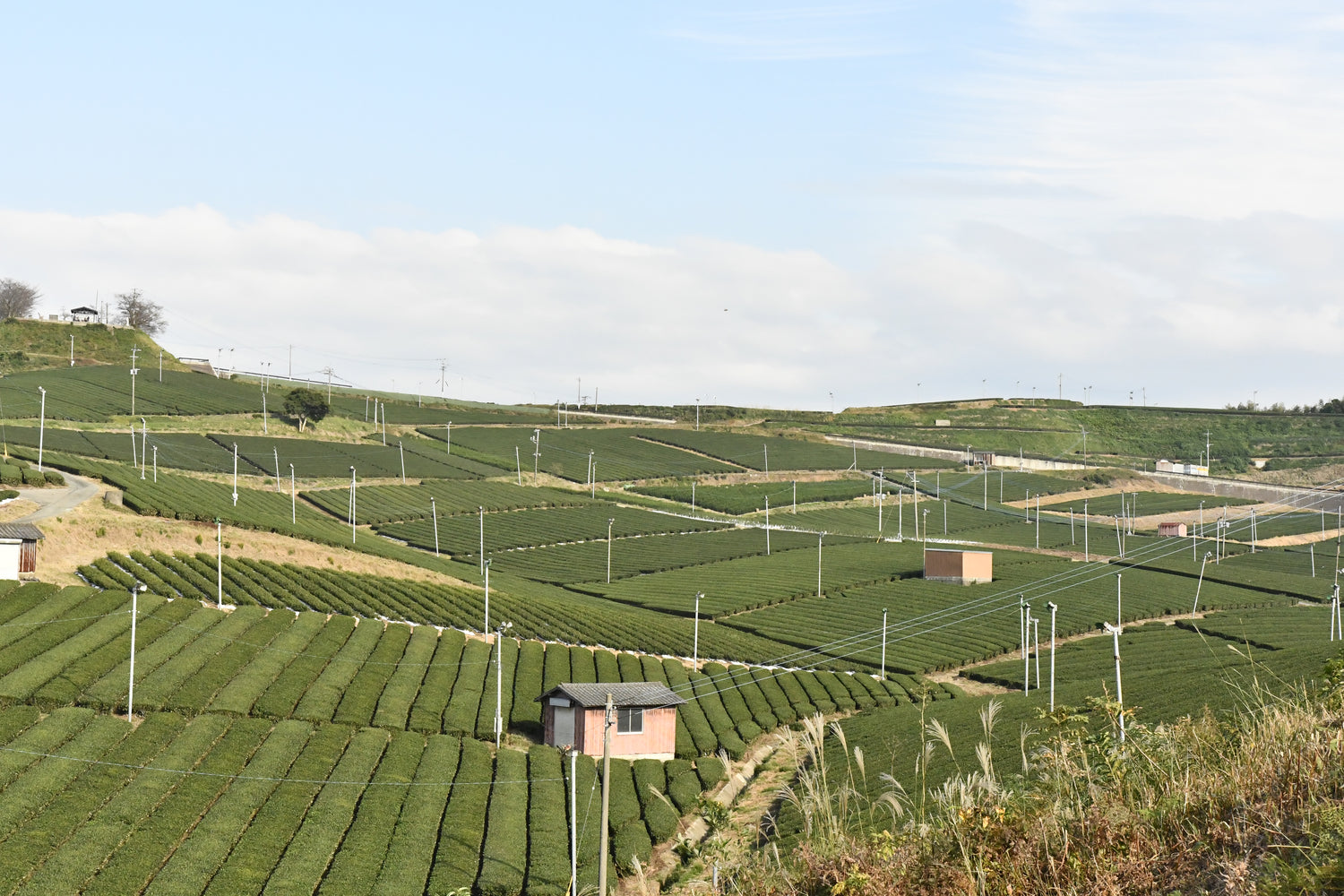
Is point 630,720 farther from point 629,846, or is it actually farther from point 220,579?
point 220,579

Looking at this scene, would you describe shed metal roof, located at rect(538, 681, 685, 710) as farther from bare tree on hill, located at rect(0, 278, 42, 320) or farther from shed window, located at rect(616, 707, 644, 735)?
bare tree on hill, located at rect(0, 278, 42, 320)

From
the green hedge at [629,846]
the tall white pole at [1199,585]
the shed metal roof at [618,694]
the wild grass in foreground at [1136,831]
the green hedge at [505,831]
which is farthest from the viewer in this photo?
the tall white pole at [1199,585]

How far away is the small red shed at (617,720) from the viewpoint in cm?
4741

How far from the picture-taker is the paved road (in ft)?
220

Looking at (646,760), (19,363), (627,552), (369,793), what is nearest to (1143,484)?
(627,552)

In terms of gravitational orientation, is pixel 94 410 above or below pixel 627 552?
above

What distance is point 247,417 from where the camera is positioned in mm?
137875

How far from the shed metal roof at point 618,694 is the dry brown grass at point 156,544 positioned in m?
26.0

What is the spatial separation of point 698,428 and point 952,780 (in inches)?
A: 6626

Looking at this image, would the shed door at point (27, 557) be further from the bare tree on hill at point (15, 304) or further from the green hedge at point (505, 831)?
the bare tree on hill at point (15, 304)

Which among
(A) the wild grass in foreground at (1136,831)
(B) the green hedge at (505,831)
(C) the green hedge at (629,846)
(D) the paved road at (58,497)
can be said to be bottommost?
(C) the green hedge at (629,846)

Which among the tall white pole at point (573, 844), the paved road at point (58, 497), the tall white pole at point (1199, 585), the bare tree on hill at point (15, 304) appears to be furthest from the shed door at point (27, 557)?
the bare tree on hill at point (15, 304)

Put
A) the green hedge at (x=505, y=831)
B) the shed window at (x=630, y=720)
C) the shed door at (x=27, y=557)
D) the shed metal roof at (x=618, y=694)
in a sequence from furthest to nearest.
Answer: the shed door at (x=27, y=557)
the shed window at (x=630, y=720)
the shed metal roof at (x=618, y=694)
the green hedge at (x=505, y=831)

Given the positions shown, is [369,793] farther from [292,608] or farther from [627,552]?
[627,552]
